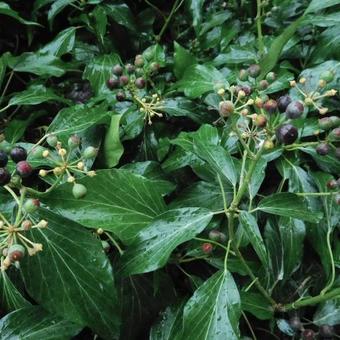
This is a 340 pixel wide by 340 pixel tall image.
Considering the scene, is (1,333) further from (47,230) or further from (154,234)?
(154,234)

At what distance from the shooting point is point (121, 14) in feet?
4.76

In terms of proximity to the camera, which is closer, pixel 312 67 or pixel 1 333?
pixel 1 333

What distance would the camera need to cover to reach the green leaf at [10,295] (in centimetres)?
89

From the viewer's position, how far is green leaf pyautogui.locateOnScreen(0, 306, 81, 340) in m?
0.84

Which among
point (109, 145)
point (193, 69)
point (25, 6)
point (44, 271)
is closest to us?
point (44, 271)

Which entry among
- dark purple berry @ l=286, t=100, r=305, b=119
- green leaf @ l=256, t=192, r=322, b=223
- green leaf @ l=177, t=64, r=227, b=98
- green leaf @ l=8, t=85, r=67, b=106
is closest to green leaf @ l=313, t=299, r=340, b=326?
green leaf @ l=256, t=192, r=322, b=223

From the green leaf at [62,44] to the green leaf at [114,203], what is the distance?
0.66 metres

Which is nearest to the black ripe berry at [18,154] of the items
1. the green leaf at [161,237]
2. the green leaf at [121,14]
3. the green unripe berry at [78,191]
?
the green unripe berry at [78,191]

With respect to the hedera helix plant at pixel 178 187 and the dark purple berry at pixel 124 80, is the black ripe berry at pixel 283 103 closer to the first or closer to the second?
the hedera helix plant at pixel 178 187

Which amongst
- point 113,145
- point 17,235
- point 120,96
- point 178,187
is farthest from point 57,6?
point 17,235

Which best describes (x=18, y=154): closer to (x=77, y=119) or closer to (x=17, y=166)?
(x=17, y=166)

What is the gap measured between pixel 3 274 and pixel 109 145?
0.35 metres

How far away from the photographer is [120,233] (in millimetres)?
831

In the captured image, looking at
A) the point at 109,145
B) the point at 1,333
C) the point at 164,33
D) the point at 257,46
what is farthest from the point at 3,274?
the point at 164,33
